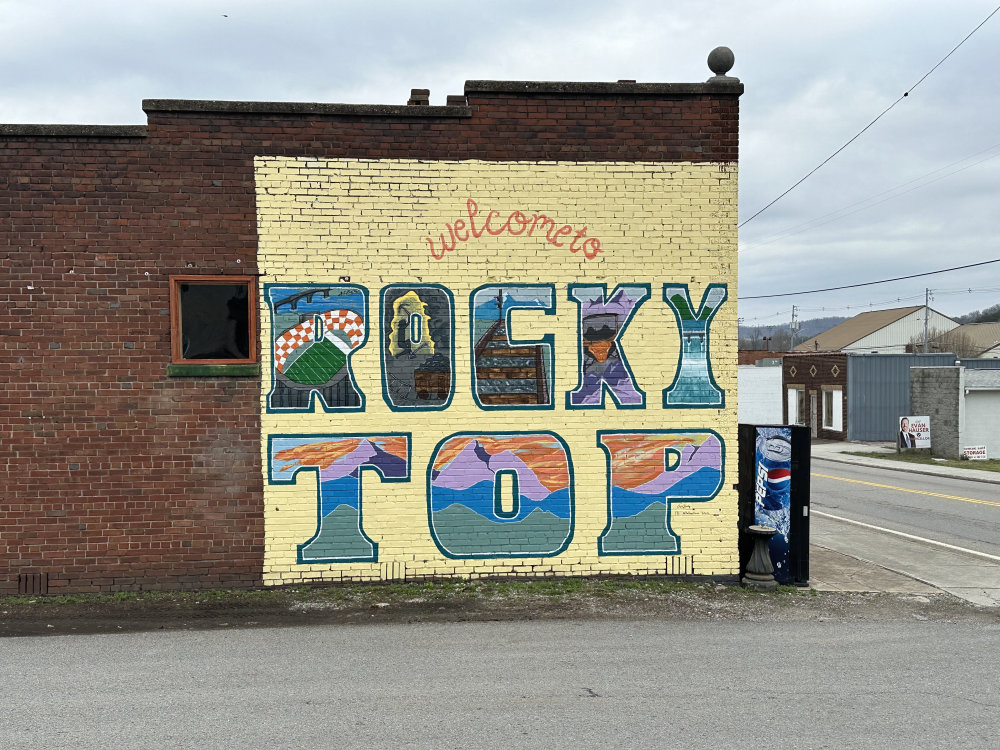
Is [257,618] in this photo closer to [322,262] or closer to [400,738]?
[400,738]

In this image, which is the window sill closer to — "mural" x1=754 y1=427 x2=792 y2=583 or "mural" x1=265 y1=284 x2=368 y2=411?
"mural" x1=265 y1=284 x2=368 y2=411

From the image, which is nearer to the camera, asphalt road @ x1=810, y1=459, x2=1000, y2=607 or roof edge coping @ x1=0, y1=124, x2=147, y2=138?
roof edge coping @ x1=0, y1=124, x2=147, y2=138

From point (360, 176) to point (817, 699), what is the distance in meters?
6.60

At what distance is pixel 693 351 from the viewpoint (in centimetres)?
844

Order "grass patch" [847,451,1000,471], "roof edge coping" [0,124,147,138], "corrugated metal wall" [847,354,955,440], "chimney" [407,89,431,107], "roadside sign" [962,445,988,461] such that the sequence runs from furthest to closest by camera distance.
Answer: "corrugated metal wall" [847,354,955,440]
"roadside sign" [962,445,988,461]
"grass patch" [847,451,1000,471]
"chimney" [407,89,431,107]
"roof edge coping" [0,124,147,138]

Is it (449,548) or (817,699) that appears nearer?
(817,699)

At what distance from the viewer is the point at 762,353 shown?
6812cm

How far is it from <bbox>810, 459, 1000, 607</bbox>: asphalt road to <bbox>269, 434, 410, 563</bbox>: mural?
6.66 m

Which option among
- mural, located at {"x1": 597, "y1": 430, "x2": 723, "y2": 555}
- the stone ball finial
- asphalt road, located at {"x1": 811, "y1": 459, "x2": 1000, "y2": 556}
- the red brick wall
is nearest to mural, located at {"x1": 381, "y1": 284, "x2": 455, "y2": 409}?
the red brick wall

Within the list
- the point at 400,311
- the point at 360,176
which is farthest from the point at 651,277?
the point at 360,176

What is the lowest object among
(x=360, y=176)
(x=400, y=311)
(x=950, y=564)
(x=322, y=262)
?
(x=950, y=564)

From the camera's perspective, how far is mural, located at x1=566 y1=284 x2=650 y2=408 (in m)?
8.38
